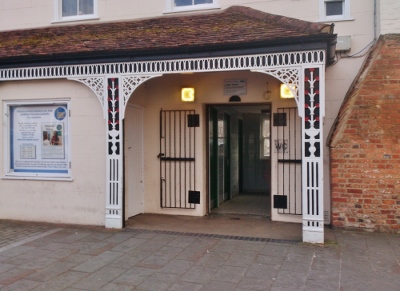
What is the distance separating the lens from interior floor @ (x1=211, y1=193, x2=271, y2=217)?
880 cm

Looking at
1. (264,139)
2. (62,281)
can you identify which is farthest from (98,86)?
(264,139)

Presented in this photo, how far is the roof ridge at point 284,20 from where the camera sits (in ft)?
20.2

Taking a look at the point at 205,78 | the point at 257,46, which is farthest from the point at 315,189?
the point at 205,78

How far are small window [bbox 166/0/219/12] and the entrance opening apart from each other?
2.15m

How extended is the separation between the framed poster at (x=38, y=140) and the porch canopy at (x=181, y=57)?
28.6 inches

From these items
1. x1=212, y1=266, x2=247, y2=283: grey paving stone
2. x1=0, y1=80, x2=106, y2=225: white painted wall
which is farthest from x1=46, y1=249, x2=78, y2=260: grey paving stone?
x1=212, y1=266, x2=247, y2=283: grey paving stone

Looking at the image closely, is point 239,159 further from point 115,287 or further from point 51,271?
point 115,287

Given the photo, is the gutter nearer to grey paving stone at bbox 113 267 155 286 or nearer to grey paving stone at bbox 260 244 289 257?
grey paving stone at bbox 260 244 289 257

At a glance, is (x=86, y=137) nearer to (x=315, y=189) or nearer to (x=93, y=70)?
(x=93, y=70)

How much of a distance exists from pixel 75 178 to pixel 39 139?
1.20 meters

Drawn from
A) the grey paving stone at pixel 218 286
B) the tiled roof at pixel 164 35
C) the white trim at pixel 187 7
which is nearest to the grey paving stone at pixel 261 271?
the grey paving stone at pixel 218 286

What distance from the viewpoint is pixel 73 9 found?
30.1ft

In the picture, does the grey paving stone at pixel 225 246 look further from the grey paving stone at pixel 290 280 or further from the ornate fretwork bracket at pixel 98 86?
the ornate fretwork bracket at pixel 98 86

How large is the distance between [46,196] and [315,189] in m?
5.27
